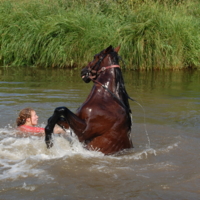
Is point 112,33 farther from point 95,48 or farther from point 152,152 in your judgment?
point 152,152

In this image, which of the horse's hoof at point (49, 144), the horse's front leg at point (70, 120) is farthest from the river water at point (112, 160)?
the horse's front leg at point (70, 120)

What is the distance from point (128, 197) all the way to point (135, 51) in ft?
32.9

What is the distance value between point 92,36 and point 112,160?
31.4ft

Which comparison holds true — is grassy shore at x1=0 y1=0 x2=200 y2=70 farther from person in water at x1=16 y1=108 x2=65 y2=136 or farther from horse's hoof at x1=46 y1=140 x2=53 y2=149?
horse's hoof at x1=46 y1=140 x2=53 y2=149

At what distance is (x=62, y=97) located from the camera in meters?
9.05

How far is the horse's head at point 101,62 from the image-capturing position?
4.91m

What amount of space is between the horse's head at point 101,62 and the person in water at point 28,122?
179 centimetres

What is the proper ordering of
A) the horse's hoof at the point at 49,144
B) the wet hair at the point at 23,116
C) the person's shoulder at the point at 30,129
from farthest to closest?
the wet hair at the point at 23,116, the person's shoulder at the point at 30,129, the horse's hoof at the point at 49,144

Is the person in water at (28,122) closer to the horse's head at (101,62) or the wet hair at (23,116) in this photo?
the wet hair at (23,116)

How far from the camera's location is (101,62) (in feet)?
16.2

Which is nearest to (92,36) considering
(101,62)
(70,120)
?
(101,62)

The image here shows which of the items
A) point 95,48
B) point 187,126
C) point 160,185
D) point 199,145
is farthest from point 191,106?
point 95,48

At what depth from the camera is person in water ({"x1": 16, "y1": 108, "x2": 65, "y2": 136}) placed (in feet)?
21.5

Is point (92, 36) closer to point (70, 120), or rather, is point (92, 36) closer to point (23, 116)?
point (23, 116)
